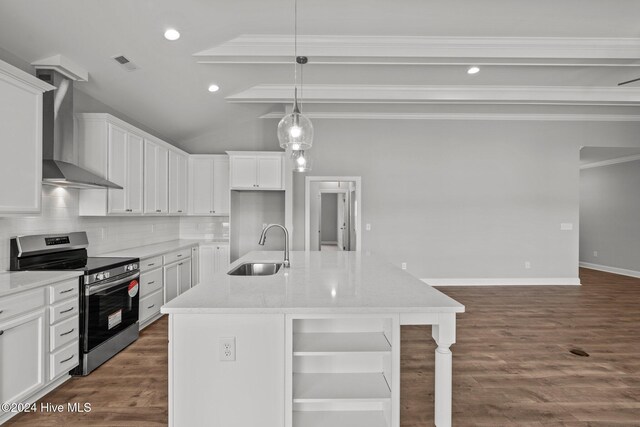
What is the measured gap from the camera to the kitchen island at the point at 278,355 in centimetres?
148

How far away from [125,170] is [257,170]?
202 cm

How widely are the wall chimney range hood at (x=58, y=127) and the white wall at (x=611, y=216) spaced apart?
931 centimetres

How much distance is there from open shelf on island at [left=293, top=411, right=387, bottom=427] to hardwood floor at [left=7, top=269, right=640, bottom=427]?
0.47 m

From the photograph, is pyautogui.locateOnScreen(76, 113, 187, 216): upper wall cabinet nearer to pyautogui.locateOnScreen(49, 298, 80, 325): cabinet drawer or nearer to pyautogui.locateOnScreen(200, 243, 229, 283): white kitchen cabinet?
pyautogui.locateOnScreen(200, 243, 229, 283): white kitchen cabinet

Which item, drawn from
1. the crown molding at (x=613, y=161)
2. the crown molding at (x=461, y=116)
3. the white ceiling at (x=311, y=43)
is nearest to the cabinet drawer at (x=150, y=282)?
the white ceiling at (x=311, y=43)

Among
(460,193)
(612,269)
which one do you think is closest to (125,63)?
(460,193)

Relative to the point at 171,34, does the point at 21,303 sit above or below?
below

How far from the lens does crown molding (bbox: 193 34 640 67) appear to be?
3484 millimetres

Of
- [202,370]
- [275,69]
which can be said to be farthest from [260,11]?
[202,370]

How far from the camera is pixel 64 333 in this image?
2330mm

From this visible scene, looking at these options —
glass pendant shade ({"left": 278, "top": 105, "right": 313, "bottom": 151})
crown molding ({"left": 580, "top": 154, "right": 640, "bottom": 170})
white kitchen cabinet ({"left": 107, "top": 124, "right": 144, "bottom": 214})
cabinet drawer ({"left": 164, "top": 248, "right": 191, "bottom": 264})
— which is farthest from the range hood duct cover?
crown molding ({"left": 580, "top": 154, "right": 640, "bottom": 170})

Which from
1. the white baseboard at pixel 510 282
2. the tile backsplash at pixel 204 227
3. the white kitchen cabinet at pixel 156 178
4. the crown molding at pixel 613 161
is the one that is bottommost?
the white baseboard at pixel 510 282

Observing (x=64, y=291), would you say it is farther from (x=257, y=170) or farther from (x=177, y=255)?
(x=257, y=170)

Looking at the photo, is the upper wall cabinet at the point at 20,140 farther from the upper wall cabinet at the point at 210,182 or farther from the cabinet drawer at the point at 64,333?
the upper wall cabinet at the point at 210,182
